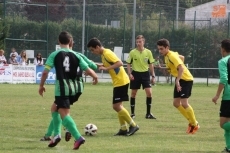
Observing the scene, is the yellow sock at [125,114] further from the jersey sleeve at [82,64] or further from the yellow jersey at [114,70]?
the jersey sleeve at [82,64]

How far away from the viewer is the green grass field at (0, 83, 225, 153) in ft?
35.6

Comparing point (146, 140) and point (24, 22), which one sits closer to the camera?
point (146, 140)

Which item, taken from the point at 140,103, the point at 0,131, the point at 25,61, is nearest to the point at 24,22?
the point at 25,61

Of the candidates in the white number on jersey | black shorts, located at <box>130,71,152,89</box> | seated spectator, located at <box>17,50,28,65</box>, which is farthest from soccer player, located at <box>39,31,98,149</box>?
seated spectator, located at <box>17,50,28,65</box>

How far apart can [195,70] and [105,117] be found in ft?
82.2

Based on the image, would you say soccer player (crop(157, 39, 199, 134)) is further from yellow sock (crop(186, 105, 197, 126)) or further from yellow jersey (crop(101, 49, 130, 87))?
yellow jersey (crop(101, 49, 130, 87))

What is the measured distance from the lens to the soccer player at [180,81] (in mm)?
13477

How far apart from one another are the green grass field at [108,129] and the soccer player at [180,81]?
1.01 feet

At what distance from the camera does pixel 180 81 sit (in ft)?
46.1

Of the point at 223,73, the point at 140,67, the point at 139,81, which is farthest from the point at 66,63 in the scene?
the point at 140,67

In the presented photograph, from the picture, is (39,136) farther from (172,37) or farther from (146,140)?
(172,37)

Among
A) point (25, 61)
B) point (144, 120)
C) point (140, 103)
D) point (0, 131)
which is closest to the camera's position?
point (0, 131)

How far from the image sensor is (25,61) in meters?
34.1

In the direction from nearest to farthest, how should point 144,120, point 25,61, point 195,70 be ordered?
point 144,120 → point 25,61 → point 195,70
